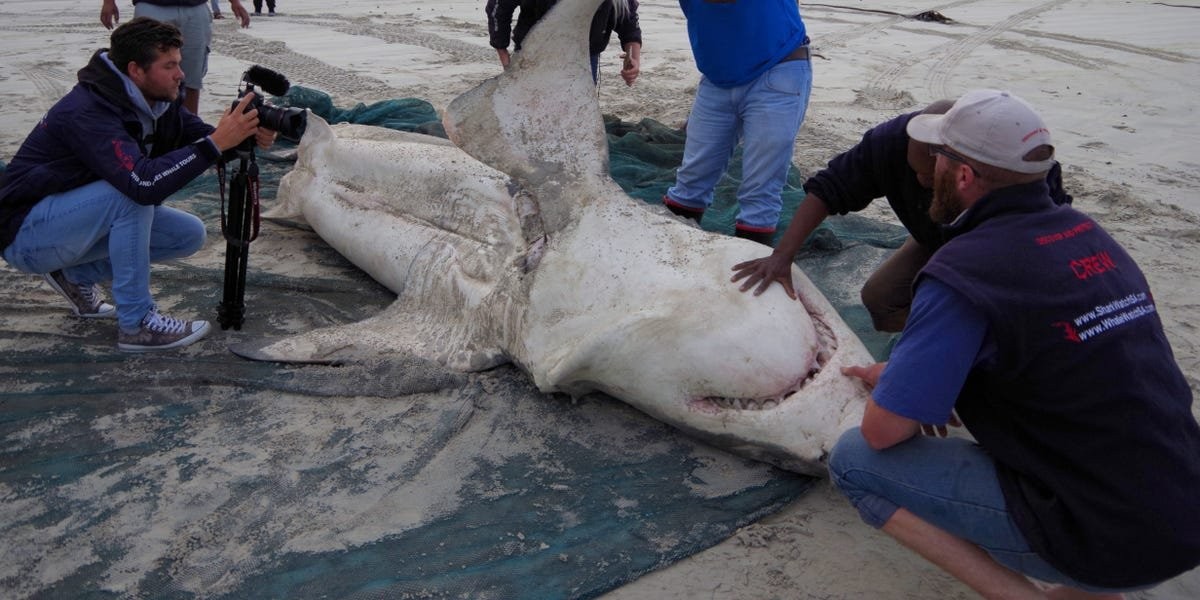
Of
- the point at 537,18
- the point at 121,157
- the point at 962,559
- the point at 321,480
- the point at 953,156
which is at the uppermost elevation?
the point at 537,18

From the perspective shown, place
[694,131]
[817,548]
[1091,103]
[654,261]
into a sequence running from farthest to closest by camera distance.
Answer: [1091,103], [694,131], [654,261], [817,548]

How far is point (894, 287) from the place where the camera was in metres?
3.60

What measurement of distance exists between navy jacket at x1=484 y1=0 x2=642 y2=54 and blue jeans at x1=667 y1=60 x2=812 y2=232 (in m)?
1.36

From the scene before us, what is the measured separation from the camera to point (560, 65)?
384 centimetres

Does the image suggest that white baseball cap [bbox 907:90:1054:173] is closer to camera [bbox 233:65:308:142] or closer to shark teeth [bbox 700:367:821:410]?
shark teeth [bbox 700:367:821:410]

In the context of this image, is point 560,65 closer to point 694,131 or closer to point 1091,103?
point 694,131

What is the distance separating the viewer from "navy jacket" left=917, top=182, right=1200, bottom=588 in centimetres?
193

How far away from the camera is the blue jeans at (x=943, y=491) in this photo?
2.20m

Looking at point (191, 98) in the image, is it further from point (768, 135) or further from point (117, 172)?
point (768, 135)

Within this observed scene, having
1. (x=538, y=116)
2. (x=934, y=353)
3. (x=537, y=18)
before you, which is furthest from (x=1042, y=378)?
(x=537, y=18)

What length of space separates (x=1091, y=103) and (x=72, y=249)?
850 centimetres

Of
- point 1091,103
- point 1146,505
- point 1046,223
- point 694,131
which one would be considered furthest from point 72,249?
point 1091,103

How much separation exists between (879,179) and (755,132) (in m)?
1.17

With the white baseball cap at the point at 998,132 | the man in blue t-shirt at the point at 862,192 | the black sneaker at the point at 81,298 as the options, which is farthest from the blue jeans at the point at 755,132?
the black sneaker at the point at 81,298
